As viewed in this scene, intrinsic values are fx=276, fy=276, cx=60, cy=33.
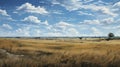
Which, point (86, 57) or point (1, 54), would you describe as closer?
point (86, 57)

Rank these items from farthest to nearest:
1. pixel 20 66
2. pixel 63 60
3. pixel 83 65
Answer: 1. pixel 63 60
2. pixel 83 65
3. pixel 20 66

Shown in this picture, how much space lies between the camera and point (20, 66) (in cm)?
1265

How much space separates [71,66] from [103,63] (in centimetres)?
185

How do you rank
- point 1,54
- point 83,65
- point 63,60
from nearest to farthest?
point 83,65, point 63,60, point 1,54

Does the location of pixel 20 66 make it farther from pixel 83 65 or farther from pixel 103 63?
pixel 103 63

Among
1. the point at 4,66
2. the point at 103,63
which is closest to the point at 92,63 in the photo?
the point at 103,63

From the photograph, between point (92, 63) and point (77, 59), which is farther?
point (77, 59)

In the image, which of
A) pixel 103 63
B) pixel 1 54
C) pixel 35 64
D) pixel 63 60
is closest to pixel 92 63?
pixel 103 63

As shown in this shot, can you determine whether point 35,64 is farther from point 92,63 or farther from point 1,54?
point 1,54

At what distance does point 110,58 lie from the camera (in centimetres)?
1536

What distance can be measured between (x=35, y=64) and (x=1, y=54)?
764 cm

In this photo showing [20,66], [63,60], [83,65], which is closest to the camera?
[20,66]

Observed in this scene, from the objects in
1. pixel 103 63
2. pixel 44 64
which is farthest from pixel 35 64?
pixel 103 63

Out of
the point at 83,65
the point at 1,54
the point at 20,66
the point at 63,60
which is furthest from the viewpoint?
the point at 1,54
